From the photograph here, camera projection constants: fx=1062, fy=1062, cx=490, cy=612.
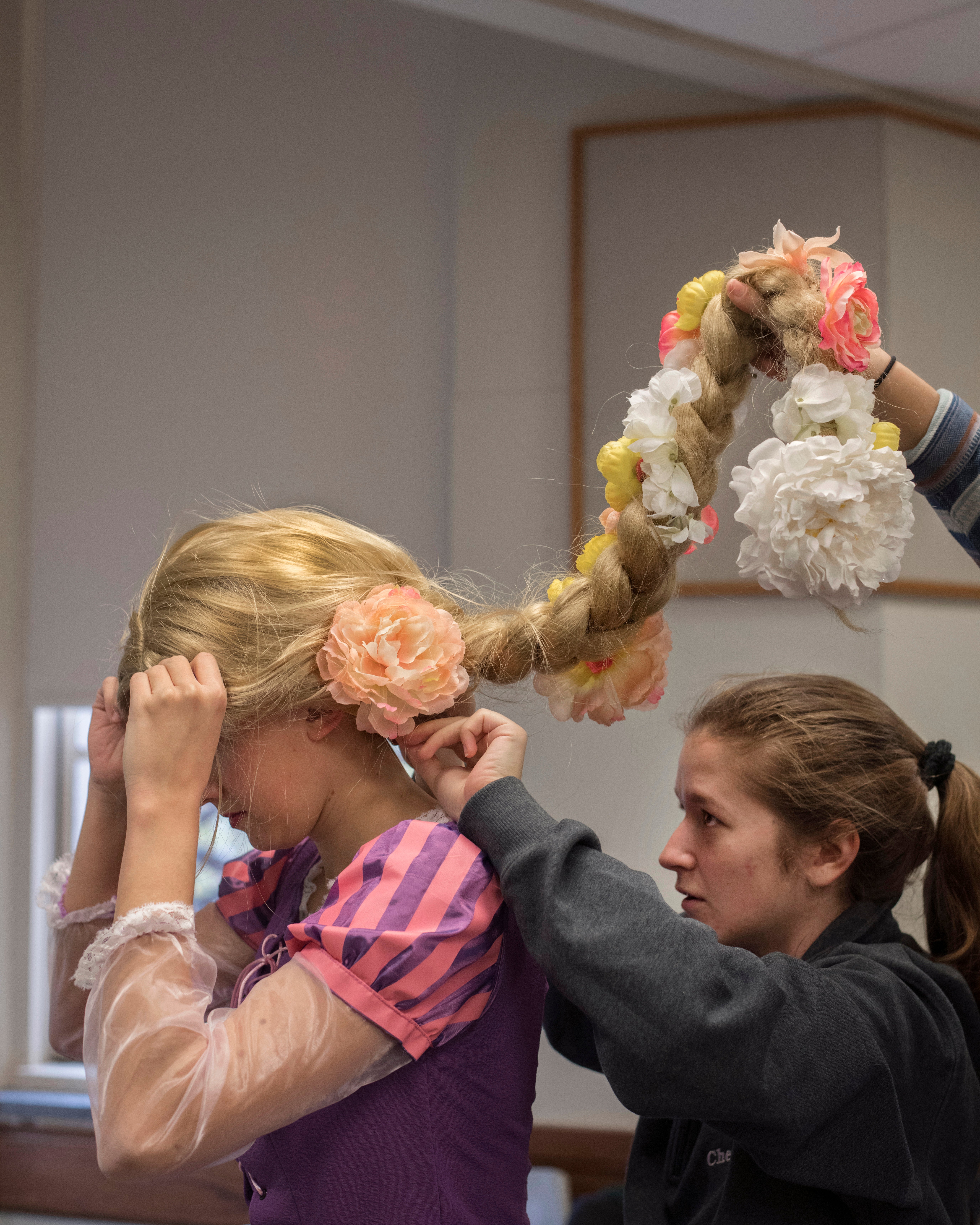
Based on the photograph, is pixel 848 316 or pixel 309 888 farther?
pixel 309 888

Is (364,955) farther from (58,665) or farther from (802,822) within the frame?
(58,665)

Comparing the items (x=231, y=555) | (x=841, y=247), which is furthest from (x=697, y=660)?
(x=231, y=555)

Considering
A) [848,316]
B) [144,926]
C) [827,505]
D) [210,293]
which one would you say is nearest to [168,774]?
[144,926]

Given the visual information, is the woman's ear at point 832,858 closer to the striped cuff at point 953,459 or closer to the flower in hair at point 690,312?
the striped cuff at point 953,459

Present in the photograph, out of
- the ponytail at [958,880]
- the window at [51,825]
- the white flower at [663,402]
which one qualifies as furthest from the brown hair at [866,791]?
the window at [51,825]

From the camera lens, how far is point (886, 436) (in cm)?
100

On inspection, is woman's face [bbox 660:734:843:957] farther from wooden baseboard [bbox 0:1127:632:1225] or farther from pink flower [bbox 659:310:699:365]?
wooden baseboard [bbox 0:1127:632:1225]

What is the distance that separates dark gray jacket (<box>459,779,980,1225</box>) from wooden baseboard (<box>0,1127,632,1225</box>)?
4.52 feet

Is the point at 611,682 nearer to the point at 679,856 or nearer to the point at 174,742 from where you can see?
the point at 679,856

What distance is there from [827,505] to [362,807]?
1.73 ft

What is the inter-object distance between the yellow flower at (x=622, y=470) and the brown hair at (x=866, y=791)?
32 cm

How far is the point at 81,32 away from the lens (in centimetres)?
268

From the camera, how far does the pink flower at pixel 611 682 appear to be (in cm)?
110

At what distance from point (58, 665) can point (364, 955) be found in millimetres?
2007
